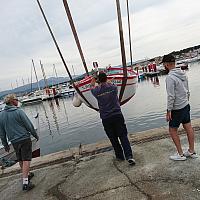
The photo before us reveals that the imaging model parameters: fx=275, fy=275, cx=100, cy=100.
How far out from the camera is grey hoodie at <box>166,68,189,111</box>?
472 cm

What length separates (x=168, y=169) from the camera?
182 inches

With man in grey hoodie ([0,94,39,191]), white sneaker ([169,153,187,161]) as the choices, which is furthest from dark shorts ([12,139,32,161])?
white sneaker ([169,153,187,161])

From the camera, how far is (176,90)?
15.6 feet

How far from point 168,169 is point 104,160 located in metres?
1.55

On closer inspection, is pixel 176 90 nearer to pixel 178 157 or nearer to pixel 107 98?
pixel 178 157

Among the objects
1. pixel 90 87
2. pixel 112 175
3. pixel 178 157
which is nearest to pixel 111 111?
pixel 112 175

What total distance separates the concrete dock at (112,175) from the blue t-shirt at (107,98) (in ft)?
3.31

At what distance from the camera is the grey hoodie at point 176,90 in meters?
4.72

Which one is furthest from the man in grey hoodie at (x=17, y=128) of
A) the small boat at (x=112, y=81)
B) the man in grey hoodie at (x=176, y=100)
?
the small boat at (x=112, y=81)

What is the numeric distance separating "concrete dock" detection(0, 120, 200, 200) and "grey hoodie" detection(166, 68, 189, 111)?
3.30 feet

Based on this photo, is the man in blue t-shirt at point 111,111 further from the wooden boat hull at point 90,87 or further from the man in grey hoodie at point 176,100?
the wooden boat hull at point 90,87

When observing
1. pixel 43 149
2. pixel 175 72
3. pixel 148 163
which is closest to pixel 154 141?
pixel 148 163

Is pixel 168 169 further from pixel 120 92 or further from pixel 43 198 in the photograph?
pixel 120 92

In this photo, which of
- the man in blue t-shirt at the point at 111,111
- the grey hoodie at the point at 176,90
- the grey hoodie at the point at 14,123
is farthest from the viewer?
the man in blue t-shirt at the point at 111,111
